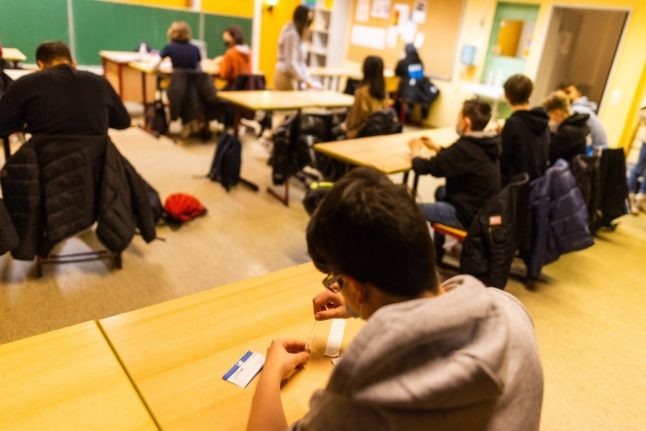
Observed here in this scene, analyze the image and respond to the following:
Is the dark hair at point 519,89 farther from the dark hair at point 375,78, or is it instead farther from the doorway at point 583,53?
the doorway at point 583,53

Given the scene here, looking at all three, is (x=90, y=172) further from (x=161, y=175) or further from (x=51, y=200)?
(x=161, y=175)

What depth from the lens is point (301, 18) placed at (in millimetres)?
5008

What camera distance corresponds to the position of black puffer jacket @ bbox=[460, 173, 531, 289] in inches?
102

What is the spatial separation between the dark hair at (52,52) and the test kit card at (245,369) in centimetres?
177

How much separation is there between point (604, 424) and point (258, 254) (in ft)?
6.83

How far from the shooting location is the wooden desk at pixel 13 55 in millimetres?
2004

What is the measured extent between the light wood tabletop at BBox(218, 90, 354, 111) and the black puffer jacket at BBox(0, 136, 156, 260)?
1.59 m

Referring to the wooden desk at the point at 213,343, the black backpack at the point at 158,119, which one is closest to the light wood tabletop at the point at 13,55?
the wooden desk at the point at 213,343

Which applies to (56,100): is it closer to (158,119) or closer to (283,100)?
(283,100)

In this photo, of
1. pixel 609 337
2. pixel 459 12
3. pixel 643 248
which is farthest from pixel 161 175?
pixel 459 12

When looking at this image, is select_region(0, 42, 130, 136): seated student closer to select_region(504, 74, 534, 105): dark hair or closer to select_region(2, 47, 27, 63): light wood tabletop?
select_region(2, 47, 27, 63): light wood tabletop

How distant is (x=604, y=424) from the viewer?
6.84 feet

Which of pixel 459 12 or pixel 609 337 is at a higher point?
pixel 459 12

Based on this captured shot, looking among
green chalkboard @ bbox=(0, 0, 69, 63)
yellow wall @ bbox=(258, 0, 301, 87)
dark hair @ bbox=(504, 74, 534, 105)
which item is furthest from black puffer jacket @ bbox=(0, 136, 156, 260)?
yellow wall @ bbox=(258, 0, 301, 87)
